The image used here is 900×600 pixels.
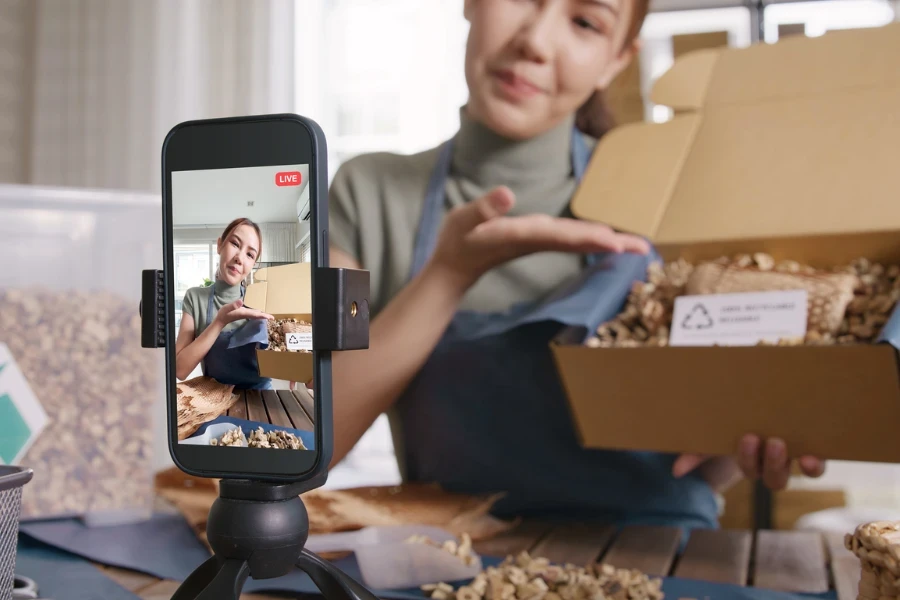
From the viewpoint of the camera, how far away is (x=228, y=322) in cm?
53

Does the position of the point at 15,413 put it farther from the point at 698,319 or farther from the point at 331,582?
the point at 698,319

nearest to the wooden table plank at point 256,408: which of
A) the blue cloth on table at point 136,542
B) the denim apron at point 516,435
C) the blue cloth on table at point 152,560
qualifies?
the blue cloth on table at point 152,560

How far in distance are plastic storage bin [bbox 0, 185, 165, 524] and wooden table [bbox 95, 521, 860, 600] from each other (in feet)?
0.57

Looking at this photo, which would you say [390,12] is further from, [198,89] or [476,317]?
[476,317]

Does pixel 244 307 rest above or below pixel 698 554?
above

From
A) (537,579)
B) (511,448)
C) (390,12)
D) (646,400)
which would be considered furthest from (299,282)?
(390,12)

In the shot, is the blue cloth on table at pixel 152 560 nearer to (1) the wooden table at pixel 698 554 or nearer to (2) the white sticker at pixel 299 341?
(1) the wooden table at pixel 698 554

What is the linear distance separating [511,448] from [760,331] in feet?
1.59

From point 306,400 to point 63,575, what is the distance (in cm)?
54

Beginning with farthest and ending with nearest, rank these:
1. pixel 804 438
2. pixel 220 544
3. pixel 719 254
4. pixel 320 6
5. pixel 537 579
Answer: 1. pixel 320 6
2. pixel 719 254
3. pixel 804 438
4. pixel 537 579
5. pixel 220 544

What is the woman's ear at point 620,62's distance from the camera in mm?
1258

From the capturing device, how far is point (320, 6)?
4.55ft

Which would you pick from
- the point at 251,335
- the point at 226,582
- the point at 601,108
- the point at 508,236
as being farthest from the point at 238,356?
A: the point at 601,108

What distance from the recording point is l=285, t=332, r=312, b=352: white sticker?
513mm
